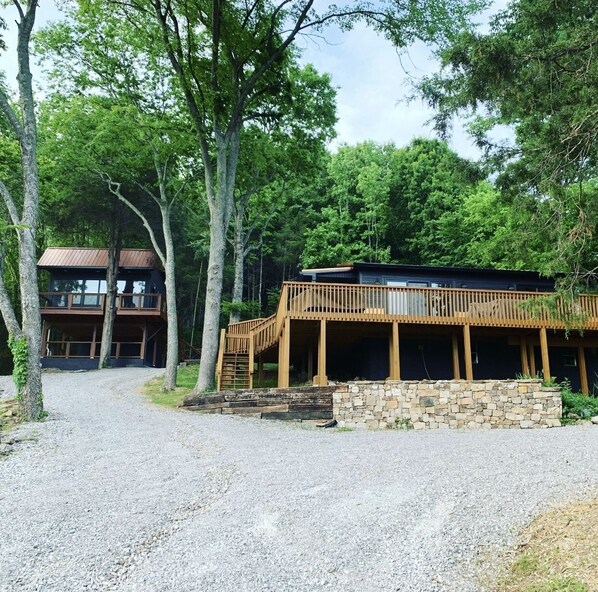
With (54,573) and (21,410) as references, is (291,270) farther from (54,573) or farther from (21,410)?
(54,573)

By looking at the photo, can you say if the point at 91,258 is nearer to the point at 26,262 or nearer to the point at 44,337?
the point at 44,337

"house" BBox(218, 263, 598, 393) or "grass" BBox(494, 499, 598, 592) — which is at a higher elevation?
"house" BBox(218, 263, 598, 393)

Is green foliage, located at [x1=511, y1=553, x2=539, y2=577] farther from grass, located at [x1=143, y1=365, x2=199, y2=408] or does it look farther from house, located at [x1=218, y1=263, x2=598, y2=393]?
grass, located at [x1=143, y1=365, x2=199, y2=408]

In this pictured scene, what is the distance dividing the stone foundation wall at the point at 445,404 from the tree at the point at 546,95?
473 centimetres

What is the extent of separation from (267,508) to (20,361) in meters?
7.40

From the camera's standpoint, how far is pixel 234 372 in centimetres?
1755

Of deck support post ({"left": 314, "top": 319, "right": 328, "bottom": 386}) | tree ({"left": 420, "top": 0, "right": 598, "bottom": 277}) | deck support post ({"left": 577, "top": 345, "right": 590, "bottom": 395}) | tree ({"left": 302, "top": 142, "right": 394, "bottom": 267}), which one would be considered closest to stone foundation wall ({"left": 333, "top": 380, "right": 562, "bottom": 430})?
deck support post ({"left": 314, "top": 319, "right": 328, "bottom": 386})

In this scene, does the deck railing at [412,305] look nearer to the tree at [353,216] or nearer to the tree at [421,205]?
the tree at [421,205]

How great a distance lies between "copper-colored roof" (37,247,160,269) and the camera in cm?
2897

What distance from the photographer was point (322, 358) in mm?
14414

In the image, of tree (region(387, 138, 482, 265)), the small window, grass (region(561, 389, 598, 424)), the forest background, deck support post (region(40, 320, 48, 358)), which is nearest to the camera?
the forest background

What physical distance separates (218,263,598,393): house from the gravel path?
630 cm

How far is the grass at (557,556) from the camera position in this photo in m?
3.63

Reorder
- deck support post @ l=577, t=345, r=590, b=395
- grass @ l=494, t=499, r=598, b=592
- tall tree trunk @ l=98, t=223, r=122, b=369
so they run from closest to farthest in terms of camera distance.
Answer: grass @ l=494, t=499, r=598, b=592 < deck support post @ l=577, t=345, r=590, b=395 < tall tree trunk @ l=98, t=223, r=122, b=369
